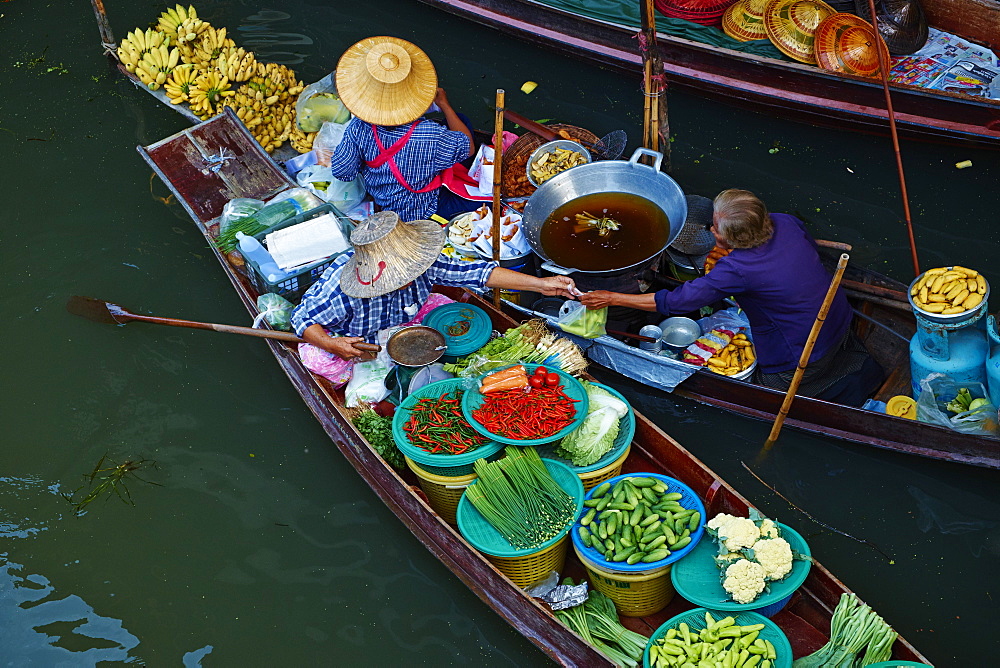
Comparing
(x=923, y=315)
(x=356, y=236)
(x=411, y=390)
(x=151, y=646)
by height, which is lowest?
(x=151, y=646)

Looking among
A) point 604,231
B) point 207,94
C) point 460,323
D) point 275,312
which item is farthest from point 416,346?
point 207,94

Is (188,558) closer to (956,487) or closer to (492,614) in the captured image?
Answer: (492,614)

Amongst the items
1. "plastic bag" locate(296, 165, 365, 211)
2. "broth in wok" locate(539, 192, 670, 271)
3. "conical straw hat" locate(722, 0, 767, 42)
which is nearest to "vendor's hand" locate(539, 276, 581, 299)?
"broth in wok" locate(539, 192, 670, 271)

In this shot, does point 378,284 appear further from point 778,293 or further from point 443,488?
point 778,293

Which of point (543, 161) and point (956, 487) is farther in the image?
point (543, 161)

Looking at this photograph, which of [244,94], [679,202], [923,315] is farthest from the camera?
[244,94]

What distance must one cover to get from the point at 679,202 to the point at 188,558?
11.7 feet

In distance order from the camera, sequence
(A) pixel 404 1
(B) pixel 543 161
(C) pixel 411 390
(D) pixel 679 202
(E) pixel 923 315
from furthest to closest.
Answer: (A) pixel 404 1 → (B) pixel 543 161 → (D) pixel 679 202 → (C) pixel 411 390 → (E) pixel 923 315

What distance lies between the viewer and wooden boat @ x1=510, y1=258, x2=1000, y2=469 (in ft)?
14.3

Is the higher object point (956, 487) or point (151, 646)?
point (956, 487)

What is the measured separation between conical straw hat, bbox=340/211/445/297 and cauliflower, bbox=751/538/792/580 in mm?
2148

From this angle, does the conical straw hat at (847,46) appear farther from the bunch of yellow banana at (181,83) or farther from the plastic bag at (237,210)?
the bunch of yellow banana at (181,83)

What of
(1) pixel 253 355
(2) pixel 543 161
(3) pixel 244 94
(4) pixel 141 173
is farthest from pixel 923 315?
(4) pixel 141 173

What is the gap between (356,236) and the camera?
428 cm
